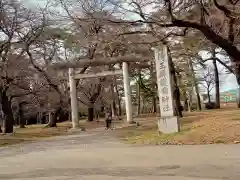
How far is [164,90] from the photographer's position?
57.1 ft

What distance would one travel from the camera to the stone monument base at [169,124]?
1620cm

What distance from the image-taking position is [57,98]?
35.2 m

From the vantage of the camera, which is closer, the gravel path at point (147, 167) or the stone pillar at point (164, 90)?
the gravel path at point (147, 167)

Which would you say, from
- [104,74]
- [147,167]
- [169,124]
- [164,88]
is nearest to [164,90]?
[164,88]

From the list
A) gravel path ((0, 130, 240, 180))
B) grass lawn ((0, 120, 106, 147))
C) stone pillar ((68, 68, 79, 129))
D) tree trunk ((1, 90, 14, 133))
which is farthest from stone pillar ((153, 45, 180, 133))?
tree trunk ((1, 90, 14, 133))

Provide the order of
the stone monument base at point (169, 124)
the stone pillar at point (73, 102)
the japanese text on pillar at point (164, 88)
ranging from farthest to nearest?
the stone pillar at point (73, 102)
the japanese text on pillar at point (164, 88)
the stone monument base at point (169, 124)

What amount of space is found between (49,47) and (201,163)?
2653 cm

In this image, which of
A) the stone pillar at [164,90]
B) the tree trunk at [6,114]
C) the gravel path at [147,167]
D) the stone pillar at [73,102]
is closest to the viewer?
the gravel path at [147,167]

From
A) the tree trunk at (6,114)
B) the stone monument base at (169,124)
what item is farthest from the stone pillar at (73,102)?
the stone monument base at (169,124)

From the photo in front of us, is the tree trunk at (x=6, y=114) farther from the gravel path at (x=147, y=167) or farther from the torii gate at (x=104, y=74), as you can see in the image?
the gravel path at (x=147, y=167)

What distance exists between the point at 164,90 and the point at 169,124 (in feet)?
5.93

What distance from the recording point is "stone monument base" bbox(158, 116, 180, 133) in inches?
638

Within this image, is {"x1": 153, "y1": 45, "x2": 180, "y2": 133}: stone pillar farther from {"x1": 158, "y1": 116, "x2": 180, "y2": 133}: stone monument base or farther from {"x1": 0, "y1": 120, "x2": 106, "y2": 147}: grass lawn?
{"x1": 0, "y1": 120, "x2": 106, "y2": 147}: grass lawn

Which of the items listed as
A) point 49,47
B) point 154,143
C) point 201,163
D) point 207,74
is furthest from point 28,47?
point 207,74
